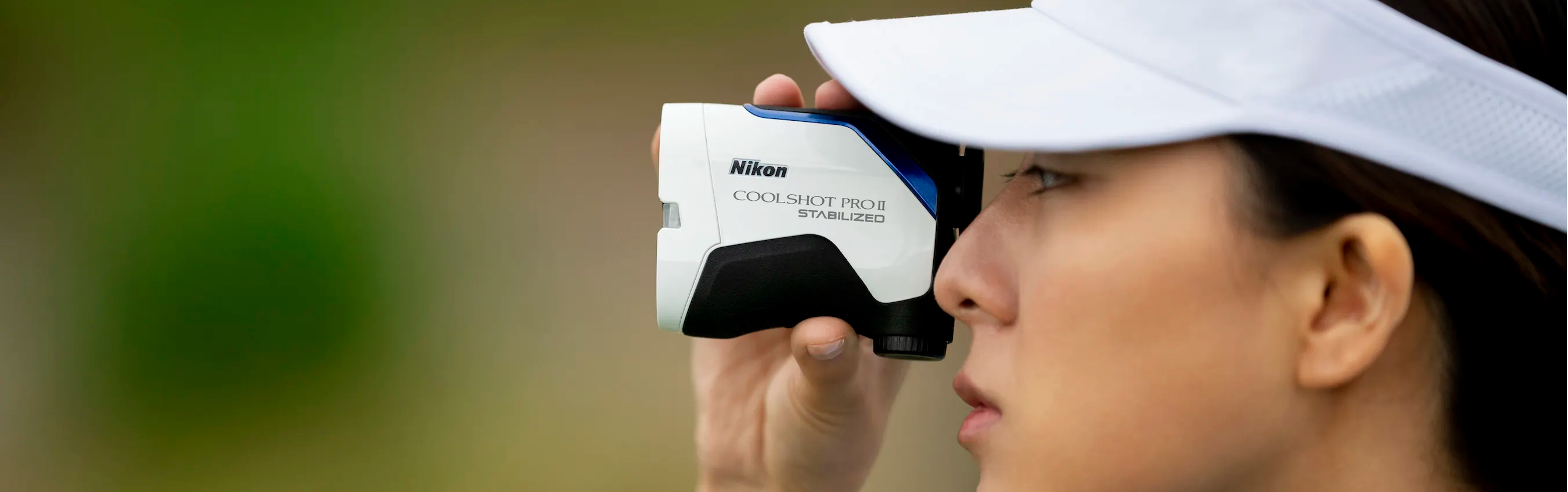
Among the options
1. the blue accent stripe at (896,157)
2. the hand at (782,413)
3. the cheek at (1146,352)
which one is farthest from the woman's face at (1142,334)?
the hand at (782,413)

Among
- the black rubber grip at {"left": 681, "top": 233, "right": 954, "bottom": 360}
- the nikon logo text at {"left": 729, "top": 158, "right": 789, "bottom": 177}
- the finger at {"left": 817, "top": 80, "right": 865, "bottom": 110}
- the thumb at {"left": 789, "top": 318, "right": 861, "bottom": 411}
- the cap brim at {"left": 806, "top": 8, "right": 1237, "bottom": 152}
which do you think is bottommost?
the thumb at {"left": 789, "top": 318, "right": 861, "bottom": 411}

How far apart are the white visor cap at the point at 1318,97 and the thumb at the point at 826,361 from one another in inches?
8.5

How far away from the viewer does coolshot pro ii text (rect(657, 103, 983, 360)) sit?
2.38 feet

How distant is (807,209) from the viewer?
2.40 feet

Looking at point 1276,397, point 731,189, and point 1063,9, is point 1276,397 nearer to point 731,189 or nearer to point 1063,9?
point 1063,9

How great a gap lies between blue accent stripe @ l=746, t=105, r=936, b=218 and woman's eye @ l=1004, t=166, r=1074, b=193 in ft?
0.25

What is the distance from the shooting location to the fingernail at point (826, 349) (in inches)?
29.6

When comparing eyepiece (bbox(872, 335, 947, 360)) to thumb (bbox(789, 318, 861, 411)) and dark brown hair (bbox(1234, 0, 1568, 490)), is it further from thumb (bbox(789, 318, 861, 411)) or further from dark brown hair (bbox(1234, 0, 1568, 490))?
dark brown hair (bbox(1234, 0, 1568, 490))

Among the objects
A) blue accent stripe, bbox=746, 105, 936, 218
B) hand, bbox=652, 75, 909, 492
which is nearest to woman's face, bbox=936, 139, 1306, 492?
blue accent stripe, bbox=746, 105, 936, 218

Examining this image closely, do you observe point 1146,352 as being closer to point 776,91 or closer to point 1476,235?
point 1476,235

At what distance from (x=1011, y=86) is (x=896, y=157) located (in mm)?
138

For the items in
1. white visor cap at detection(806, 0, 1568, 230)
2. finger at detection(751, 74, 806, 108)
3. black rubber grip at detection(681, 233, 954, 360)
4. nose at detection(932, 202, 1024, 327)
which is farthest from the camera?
finger at detection(751, 74, 806, 108)

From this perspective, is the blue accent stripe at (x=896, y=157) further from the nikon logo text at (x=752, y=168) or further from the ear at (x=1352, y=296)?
the ear at (x=1352, y=296)

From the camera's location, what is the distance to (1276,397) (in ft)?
1.85
